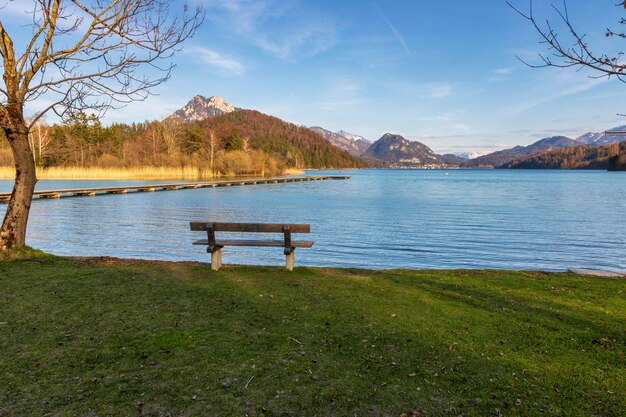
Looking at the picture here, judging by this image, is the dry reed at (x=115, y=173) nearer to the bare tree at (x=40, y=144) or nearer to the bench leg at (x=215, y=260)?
the bare tree at (x=40, y=144)

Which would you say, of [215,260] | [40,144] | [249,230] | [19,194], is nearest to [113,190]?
[40,144]

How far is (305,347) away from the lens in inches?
206

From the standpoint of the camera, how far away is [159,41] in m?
9.48

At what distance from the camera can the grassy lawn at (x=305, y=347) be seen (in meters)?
3.94

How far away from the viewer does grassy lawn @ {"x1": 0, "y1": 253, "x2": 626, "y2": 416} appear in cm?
394

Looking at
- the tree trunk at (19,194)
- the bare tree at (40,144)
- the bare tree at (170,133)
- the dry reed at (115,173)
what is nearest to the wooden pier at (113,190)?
the dry reed at (115,173)

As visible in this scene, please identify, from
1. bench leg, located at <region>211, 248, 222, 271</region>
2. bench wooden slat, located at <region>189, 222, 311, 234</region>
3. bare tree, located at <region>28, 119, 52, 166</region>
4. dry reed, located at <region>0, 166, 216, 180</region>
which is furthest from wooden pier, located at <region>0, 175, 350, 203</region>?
bench wooden slat, located at <region>189, 222, 311, 234</region>

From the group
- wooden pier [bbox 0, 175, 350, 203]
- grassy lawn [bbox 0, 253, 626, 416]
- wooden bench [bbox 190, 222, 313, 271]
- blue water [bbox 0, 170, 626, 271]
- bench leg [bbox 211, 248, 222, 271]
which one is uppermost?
wooden pier [bbox 0, 175, 350, 203]

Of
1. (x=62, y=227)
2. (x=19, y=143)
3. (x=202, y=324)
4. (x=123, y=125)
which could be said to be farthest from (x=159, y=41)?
(x=123, y=125)

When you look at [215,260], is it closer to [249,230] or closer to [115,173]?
[249,230]

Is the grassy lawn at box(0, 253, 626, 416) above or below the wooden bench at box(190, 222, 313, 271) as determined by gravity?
below

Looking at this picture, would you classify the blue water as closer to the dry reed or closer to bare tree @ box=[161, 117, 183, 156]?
the dry reed

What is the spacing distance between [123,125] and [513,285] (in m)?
151

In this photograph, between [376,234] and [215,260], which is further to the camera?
[376,234]
